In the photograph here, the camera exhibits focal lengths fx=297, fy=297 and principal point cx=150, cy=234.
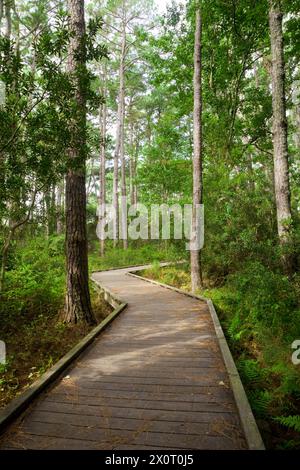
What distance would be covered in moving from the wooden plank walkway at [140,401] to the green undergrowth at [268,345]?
57 cm

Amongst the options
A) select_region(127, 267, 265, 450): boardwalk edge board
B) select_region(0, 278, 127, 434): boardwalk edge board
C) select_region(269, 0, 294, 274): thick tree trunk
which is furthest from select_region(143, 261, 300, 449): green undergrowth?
select_region(0, 278, 127, 434): boardwalk edge board

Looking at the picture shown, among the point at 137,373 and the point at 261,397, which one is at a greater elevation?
the point at 137,373

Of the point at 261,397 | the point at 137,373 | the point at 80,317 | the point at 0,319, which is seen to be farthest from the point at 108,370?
the point at 0,319

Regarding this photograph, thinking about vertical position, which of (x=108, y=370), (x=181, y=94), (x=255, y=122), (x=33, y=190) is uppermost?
(x=181, y=94)

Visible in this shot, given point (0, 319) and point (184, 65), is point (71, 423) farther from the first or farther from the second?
point (184, 65)

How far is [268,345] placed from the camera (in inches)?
207

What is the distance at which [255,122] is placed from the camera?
1378 cm

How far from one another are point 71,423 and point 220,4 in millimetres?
14044

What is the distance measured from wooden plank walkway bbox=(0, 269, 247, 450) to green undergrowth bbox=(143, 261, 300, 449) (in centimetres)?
57

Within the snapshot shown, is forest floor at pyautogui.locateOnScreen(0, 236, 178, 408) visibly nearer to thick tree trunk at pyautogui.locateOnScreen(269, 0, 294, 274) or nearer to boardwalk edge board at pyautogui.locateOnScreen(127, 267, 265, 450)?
boardwalk edge board at pyautogui.locateOnScreen(127, 267, 265, 450)

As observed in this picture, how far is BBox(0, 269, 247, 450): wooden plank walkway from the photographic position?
8.84 feet

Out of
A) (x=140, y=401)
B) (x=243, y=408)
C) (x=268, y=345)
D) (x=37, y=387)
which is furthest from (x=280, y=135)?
(x=37, y=387)

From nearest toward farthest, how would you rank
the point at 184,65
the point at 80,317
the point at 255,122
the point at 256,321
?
the point at 256,321 → the point at 80,317 → the point at 255,122 → the point at 184,65

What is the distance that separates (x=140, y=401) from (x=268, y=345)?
289 cm
